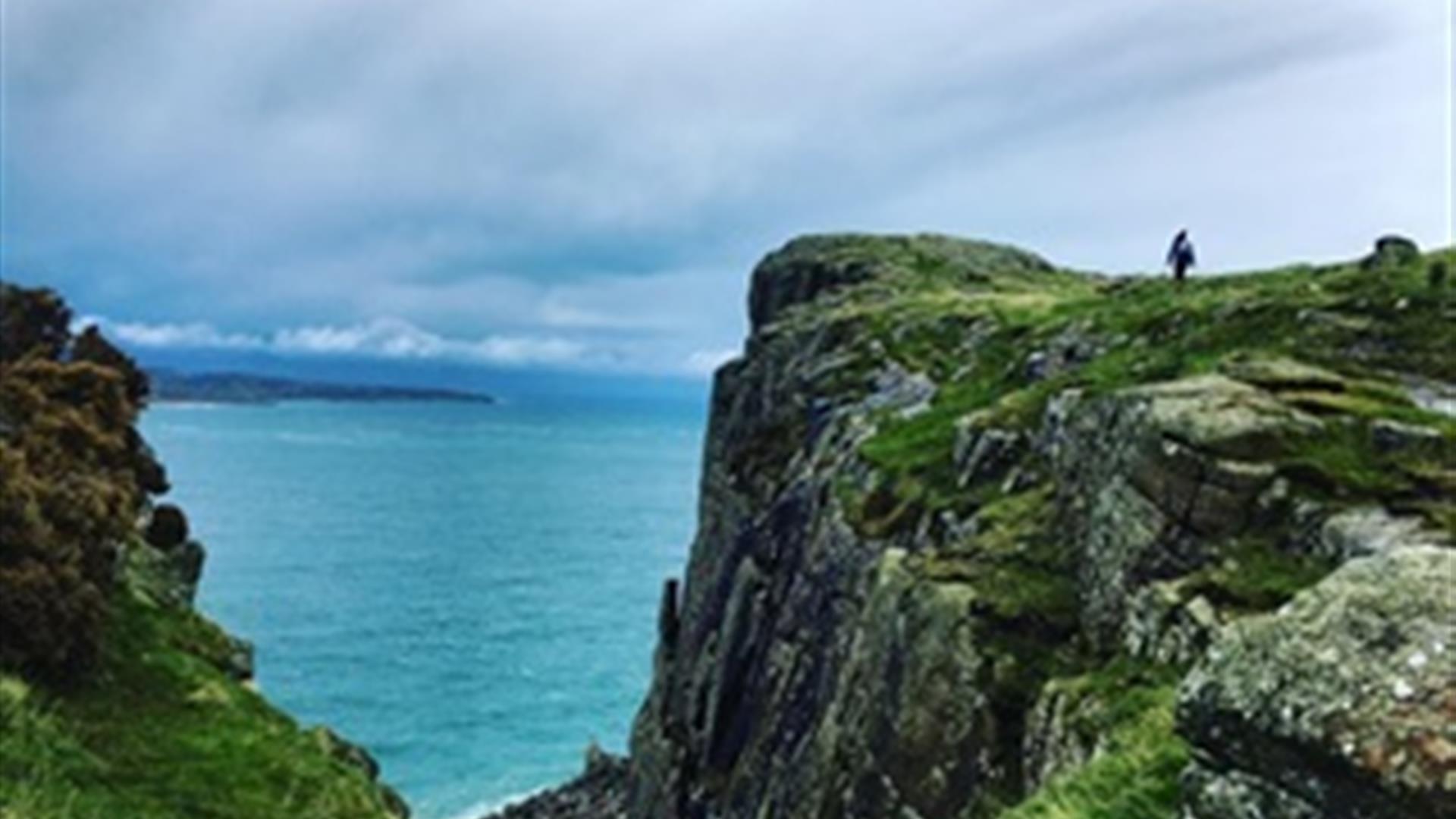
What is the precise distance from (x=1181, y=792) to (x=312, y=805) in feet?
71.1

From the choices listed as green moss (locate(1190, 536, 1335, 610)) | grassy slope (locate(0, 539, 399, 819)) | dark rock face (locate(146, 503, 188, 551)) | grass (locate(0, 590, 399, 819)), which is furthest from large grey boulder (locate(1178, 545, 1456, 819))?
dark rock face (locate(146, 503, 188, 551))

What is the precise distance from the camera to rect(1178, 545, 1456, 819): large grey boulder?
333 inches

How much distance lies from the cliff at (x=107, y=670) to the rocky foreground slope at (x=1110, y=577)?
12140 millimetres

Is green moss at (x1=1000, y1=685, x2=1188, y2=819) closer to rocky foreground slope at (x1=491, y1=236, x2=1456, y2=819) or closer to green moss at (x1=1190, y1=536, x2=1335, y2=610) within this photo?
rocky foreground slope at (x1=491, y1=236, x2=1456, y2=819)

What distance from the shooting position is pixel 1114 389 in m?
29.8

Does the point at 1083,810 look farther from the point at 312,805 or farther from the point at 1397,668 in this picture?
the point at 312,805

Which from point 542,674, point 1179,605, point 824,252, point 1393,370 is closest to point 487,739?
point 542,674

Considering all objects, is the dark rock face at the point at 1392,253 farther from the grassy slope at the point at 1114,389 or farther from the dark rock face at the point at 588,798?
the dark rock face at the point at 588,798

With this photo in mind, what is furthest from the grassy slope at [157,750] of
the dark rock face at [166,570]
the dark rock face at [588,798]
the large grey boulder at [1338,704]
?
the dark rock face at [588,798]

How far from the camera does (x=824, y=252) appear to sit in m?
114

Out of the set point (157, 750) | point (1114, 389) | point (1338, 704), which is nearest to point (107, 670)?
point (157, 750)

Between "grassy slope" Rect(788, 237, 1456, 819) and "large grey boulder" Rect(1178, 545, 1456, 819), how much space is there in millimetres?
1595

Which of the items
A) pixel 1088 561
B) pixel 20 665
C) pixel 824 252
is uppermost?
pixel 824 252

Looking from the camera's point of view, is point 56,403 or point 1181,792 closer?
point 1181,792
